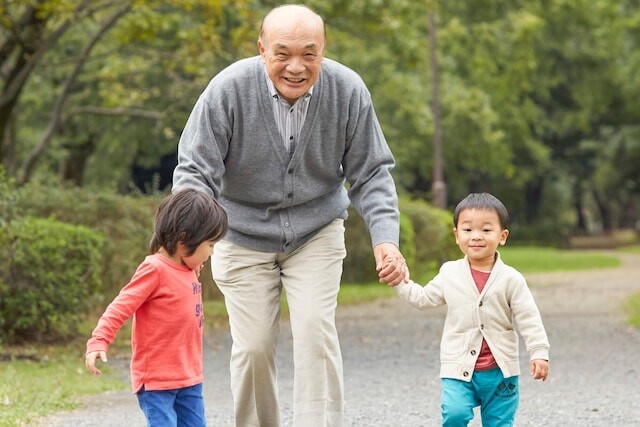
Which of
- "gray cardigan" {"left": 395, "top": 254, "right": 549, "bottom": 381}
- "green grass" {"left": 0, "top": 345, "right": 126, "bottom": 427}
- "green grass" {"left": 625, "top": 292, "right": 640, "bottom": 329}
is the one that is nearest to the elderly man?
"gray cardigan" {"left": 395, "top": 254, "right": 549, "bottom": 381}

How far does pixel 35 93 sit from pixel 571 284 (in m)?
10.8

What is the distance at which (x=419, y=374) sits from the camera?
10.5m

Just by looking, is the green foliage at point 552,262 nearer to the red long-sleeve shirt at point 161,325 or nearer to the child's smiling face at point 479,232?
the child's smiling face at point 479,232

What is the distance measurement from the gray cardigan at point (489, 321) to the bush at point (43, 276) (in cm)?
681

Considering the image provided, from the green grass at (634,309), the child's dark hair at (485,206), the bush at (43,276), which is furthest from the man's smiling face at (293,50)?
the green grass at (634,309)

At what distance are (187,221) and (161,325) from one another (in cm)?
39

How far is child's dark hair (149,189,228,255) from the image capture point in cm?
462

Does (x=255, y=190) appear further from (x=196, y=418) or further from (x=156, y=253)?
(x=196, y=418)

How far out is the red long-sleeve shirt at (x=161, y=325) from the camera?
4578 mm

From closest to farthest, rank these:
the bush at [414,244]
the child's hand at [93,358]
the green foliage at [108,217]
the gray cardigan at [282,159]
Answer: the child's hand at [93,358]
the gray cardigan at [282,159]
the green foliage at [108,217]
the bush at [414,244]

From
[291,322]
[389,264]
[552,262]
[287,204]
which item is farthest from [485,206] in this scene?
[552,262]

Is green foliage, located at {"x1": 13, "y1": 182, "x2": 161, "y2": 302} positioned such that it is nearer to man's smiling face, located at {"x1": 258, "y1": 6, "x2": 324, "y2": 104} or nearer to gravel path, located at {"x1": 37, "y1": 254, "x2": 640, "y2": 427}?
gravel path, located at {"x1": 37, "y1": 254, "x2": 640, "y2": 427}

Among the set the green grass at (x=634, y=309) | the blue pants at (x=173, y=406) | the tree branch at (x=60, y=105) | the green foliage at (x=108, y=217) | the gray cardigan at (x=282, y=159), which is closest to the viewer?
the blue pants at (x=173, y=406)

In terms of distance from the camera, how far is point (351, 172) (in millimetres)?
5488
